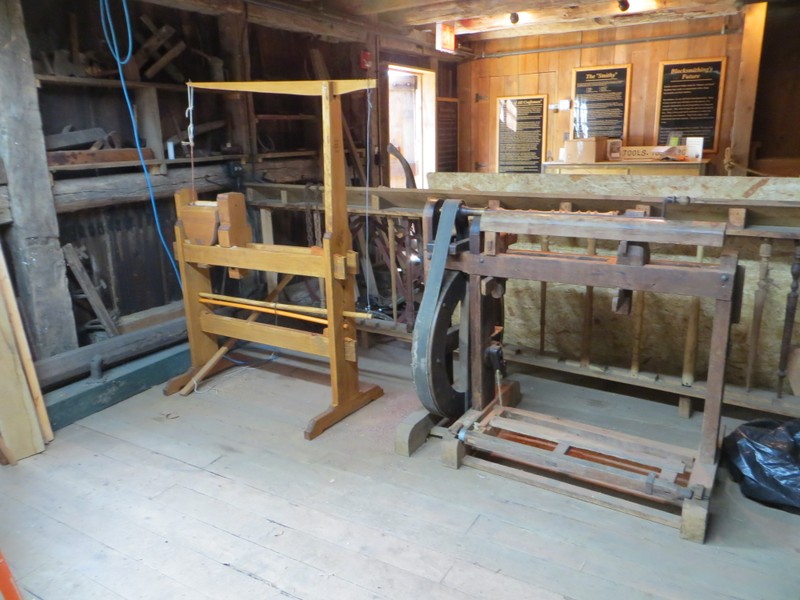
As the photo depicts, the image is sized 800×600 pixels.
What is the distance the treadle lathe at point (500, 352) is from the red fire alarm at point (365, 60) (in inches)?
110

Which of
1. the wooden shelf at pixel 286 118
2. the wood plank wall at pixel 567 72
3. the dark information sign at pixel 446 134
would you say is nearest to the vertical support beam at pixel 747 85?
the wood plank wall at pixel 567 72

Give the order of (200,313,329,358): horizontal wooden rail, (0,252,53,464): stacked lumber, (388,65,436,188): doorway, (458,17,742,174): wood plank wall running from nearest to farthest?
(0,252,53,464): stacked lumber < (200,313,329,358): horizontal wooden rail < (458,17,742,174): wood plank wall < (388,65,436,188): doorway

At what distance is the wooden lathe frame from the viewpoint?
2543 mm

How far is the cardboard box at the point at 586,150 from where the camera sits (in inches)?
198

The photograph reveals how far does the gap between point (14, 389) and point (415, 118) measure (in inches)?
187

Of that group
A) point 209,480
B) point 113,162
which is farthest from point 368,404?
point 113,162

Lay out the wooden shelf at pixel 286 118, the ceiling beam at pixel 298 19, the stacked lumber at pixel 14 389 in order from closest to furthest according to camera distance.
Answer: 1. the stacked lumber at pixel 14 389
2. the ceiling beam at pixel 298 19
3. the wooden shelf at pixel 286 118

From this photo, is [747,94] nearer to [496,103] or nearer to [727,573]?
[496,103]

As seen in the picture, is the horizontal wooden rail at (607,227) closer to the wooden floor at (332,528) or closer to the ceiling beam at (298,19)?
the wooden floor at (332,528)

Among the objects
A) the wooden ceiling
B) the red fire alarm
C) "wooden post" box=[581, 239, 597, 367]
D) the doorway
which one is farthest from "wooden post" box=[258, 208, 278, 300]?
the doorway

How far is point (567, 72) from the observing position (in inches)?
235

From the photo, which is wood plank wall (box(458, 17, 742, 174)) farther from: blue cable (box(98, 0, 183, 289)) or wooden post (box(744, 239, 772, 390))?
blue cable (box(98, 0, 183, 289))

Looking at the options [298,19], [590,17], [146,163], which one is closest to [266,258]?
[146,163]

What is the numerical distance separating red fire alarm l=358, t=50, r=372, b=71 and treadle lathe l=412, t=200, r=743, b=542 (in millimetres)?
2786
